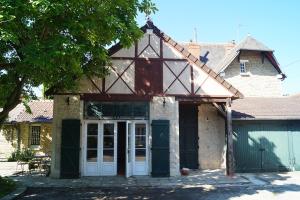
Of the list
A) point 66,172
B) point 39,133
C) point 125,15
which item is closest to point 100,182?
point 66,172

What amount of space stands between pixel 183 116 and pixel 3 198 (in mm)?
9252

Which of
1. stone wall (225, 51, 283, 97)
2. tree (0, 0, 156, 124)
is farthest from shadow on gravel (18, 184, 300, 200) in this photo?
stone wall (225, 51, 283, 97)

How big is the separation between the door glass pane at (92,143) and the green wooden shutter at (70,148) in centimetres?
54

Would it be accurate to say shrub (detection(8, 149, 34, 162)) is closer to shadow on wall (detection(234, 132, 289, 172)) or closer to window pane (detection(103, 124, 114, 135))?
window pane (detection(103, 124, 114, 135))

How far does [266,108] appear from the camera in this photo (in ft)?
55.2

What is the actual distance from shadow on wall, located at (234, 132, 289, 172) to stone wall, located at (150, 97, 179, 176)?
10.4ft

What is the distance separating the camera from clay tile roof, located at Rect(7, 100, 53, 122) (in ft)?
74.2

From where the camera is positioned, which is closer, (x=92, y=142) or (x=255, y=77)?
(x=92, y=142)

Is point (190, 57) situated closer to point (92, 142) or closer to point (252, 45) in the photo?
point (92, 142)

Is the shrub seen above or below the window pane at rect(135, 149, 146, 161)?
below

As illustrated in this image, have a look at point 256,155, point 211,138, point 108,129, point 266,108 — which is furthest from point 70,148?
point 266,108

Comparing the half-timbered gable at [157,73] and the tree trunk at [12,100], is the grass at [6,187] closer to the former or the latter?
the tree trunk at [12,100]

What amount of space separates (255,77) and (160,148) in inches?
427

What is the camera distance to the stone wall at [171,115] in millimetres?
14047
